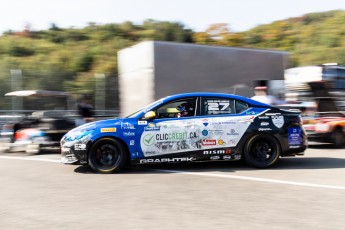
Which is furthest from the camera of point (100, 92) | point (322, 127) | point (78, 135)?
point (100, 92)

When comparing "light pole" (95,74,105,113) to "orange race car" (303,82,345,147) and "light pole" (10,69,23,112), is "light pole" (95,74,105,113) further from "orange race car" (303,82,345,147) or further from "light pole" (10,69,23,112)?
"orange race car" (303,82,345,147)

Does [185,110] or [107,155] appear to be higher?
[185,110]

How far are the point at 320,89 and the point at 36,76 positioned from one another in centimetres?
1143

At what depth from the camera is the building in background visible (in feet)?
38.1

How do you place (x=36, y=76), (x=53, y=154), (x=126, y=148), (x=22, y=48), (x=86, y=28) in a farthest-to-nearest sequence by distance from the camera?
1. (x=86, y=28)
2. (x=22, y=48)
3. (x=36, y=76)
4. (x=53, y=154)
5. (x=126, y=148)

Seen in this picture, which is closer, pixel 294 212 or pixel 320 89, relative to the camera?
pixel 294 212

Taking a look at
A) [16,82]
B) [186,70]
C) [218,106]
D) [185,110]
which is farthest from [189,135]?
[16,82]

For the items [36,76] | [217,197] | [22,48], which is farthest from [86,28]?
[217,197]

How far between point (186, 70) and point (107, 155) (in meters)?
5.08

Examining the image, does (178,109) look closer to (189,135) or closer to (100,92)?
(189,135)

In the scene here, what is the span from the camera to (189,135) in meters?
7.98

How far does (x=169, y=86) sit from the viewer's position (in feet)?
38.5

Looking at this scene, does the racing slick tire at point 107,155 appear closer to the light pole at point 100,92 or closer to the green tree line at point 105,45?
the green tree line at point 105,45

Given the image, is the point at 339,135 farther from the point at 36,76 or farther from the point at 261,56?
the point at 36,76
